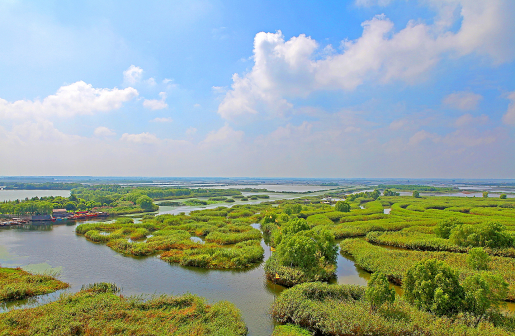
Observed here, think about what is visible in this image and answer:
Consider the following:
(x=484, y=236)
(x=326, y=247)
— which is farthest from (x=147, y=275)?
(x=484, y=236)

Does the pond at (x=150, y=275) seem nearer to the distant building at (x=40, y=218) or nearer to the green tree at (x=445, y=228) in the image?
the green tree at (x=445, y=228)

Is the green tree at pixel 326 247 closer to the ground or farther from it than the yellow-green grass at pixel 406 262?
farther from it

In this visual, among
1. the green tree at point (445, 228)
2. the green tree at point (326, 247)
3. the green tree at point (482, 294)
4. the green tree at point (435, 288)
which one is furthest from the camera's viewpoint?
the green tree at point (445, 228)

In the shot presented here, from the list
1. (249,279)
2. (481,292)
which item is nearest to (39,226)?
(249,279)

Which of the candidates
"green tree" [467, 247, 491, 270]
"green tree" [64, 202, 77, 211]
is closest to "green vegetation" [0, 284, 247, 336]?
"green tree" [467, 247, 491, 270]

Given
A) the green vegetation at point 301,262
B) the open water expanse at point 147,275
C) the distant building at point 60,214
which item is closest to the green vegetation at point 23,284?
the open water expanse at point 147,275

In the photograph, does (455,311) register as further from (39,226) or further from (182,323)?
(39,226)

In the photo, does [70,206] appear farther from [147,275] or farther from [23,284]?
[147,275]
